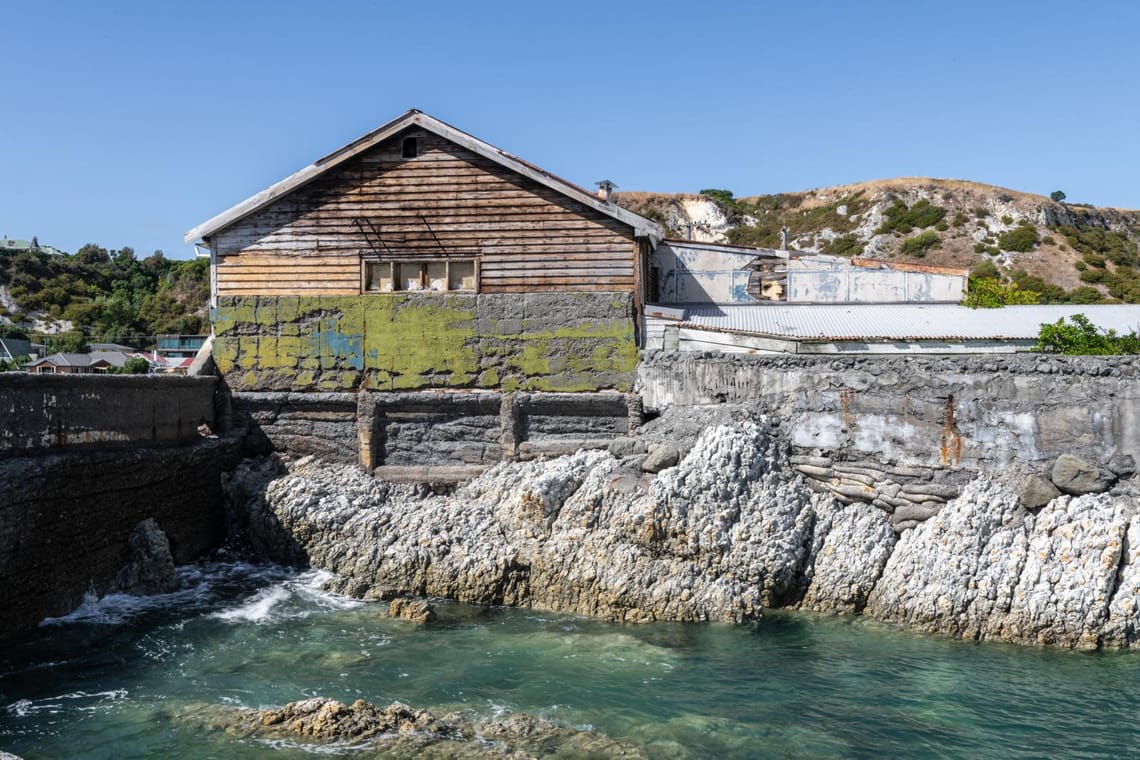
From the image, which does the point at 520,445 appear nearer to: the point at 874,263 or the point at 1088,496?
the point at 1088,496

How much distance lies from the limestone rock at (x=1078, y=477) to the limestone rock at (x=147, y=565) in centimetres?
1230

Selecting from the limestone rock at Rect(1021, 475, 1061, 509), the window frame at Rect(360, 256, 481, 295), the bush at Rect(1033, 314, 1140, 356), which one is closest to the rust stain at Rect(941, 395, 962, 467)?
the limestone rock at Rect(1021, 475, 1061, 509)

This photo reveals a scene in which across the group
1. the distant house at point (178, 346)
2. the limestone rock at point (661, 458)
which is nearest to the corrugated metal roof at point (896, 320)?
the limestone rock at point (661, 458)

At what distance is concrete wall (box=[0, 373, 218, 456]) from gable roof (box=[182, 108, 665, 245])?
331 centimetres

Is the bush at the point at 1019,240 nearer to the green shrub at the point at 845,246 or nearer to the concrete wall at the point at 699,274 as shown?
the green shrub at the point at 845,246

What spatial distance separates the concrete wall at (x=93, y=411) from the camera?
10.5 metres

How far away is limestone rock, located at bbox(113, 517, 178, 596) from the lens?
487 inches

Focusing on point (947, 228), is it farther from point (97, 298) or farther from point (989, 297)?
point (97, 298)

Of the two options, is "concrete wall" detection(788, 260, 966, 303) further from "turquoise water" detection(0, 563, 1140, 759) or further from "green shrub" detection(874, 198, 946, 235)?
"green shrub" detection(874, 198, 946, 235)

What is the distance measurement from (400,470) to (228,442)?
118 inches

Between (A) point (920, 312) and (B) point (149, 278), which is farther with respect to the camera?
(B) point (149, 278)

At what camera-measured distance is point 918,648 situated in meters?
10.5

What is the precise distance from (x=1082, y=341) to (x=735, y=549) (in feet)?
25.3

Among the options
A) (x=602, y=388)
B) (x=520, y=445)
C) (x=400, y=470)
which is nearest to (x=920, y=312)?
(x=602, y=388)
